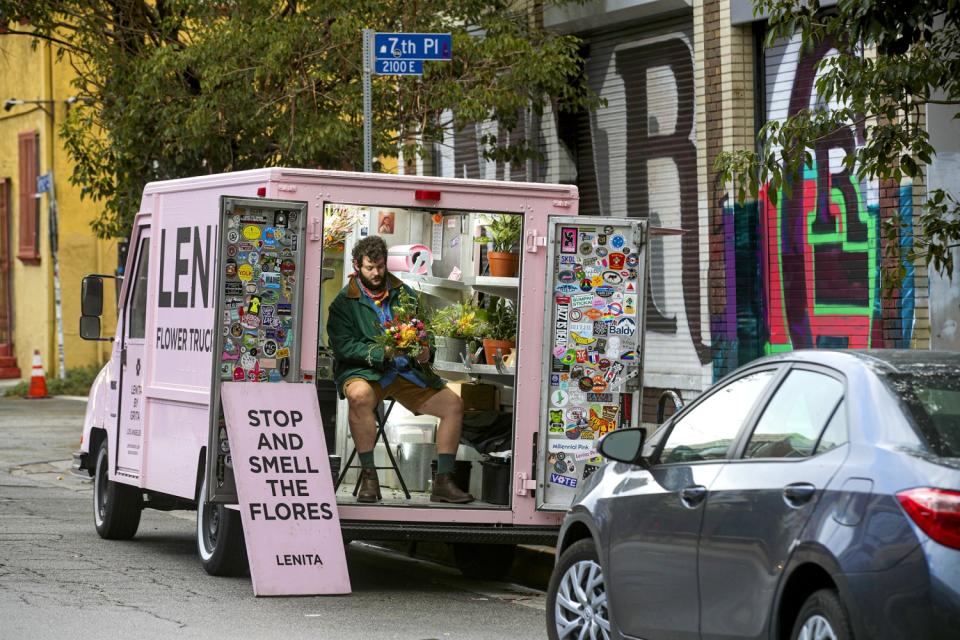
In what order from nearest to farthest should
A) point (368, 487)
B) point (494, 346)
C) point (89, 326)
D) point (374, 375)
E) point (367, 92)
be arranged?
1. point (368, 487)
2. point (374, 375)
3. point (494, 346)
4. point (367, 92)
5. point (89, 326)

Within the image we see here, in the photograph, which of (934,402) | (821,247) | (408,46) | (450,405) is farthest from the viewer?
(821,247)

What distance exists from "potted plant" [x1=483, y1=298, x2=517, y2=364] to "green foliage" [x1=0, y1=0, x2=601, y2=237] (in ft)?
13.2

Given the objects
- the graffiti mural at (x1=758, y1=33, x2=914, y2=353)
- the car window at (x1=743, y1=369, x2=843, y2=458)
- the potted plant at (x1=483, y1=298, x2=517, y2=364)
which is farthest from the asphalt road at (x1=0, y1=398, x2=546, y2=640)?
the graffiti mural at (x1=758, y1=33, x2=914, y2=353)

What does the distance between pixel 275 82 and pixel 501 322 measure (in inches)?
212

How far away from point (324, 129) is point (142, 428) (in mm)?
4501

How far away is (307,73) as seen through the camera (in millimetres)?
16047

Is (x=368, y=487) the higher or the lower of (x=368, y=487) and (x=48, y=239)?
the lower

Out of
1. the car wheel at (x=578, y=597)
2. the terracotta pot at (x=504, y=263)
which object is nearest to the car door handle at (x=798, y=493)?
the car wheel at (x=578, y=597)

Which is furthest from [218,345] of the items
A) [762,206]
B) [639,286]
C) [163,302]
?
[762,206]

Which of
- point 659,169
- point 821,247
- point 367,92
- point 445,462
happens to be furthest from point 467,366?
point 659,169

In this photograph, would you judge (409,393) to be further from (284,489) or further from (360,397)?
(284,489)

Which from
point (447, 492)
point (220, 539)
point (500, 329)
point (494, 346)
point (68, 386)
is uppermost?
point (500, 329)

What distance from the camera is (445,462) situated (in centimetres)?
1100

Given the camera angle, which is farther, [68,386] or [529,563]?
[68,386]
